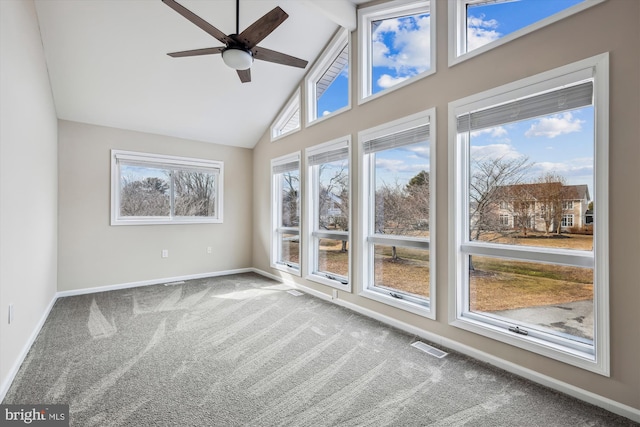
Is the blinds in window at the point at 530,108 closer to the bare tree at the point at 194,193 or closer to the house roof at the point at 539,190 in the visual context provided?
the house roof at the point at 539,190

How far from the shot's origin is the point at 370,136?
346 cm

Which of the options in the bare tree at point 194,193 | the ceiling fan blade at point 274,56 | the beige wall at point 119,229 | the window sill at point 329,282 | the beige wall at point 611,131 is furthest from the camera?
the bare tree at point 194,193

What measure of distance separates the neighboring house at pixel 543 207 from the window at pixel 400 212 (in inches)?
23.0

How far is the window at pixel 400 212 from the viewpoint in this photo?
2.99 metres

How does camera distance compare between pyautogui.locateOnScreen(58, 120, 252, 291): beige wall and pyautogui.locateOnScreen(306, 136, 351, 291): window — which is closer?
pyautogui.locateOnScreen(306, 136, 351, 291): window

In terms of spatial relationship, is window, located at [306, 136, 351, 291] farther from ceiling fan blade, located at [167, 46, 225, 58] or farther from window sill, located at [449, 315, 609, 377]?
ceiling fan blade, located at [167, 46, 225, 58]

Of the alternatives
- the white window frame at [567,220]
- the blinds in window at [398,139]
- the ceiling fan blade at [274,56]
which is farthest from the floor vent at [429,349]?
the ceiling fan blade at [274,56]

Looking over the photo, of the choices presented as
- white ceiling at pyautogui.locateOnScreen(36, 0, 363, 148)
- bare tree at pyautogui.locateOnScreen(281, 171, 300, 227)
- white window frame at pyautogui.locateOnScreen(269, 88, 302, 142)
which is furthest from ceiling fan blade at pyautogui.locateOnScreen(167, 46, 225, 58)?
bare tree at pyautogui.locateOnScreen(281, 171, 300, 227)

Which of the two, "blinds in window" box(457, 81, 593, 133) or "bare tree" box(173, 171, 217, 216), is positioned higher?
"blinds in window" box(457, 81, 593, 133)

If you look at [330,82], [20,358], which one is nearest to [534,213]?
[330,82]

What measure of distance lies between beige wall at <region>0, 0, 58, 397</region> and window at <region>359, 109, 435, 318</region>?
3.04m

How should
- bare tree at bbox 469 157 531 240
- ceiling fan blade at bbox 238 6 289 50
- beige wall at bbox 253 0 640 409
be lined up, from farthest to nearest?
bare tree at bbox 469 157 531 240, ceiling fan blade at bbox 238 6 289 50, beige wall at bbox 253 0 640 409

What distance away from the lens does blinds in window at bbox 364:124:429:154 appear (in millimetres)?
2975

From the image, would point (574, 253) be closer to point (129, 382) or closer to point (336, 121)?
point (336, 121)
